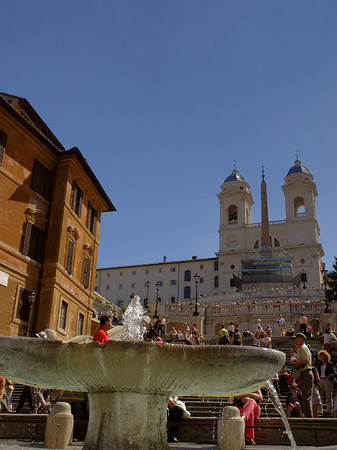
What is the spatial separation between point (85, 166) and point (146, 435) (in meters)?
22.0

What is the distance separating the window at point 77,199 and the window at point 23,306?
580cm

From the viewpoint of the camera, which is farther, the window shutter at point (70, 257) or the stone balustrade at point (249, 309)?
the stone balustrade at point (249, 309)

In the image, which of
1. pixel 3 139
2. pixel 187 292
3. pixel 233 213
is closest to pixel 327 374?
pixel 3 139

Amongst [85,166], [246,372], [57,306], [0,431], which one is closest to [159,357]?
[246,372]

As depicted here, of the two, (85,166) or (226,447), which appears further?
(85,166)

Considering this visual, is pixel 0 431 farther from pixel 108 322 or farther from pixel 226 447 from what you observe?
pixel 226 447

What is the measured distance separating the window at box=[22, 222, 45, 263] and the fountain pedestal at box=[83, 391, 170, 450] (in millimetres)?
16871

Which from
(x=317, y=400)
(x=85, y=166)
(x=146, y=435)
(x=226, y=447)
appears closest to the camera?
(x=146, y=435)

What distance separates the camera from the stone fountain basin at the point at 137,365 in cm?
501

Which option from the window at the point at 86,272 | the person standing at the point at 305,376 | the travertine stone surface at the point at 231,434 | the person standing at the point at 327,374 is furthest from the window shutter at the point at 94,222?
the travertine stone surface at the point at 231,434

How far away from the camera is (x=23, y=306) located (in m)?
20.8

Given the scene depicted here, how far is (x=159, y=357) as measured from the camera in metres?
5.01

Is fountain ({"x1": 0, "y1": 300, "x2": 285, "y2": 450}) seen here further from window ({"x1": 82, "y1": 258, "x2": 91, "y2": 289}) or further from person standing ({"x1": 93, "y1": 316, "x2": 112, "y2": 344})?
window ({"x1": 82, "y1": 258, "x2": 91, "y2": 289})

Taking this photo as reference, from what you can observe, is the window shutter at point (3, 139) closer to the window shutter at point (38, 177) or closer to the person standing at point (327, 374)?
the window shutter at point (38, 177)
